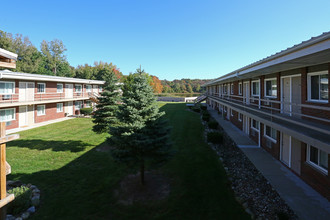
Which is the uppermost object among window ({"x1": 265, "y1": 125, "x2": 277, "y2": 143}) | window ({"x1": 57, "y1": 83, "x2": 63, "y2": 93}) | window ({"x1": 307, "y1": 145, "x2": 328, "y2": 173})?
window ({"x1": 57, "y1": 83, "x2": 63, "y2": 93})

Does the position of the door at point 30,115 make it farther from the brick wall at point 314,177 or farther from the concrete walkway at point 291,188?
the brick wall at point 314,177

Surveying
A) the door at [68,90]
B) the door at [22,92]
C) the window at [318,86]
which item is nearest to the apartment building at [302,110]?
the window at [318,86]

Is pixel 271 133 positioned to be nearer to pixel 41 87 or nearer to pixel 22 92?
pixel 22 92

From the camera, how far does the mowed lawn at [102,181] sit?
7148 millimetres

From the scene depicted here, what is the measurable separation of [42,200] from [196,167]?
7.66 metres

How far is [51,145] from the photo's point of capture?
15922 millimetres

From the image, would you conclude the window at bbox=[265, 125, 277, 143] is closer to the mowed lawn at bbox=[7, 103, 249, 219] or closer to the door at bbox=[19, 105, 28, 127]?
the mowed lawn at bbox=[7, 103, 249, 219]

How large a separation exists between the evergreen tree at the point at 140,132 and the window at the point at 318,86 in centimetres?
688

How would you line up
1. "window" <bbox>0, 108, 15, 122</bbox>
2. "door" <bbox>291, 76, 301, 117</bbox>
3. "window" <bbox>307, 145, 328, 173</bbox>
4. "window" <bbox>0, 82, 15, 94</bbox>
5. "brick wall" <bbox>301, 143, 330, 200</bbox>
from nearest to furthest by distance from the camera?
"brick wall" <bbox>301, 143, 330, 200</bbox> < "window" <bbox>307, 145, 328, 173</bbox> < "door" <bbox>291, 76, 301, 117</bbox> < "window" <bbox>0, 82, 15, 94</bbox> < "window" <bbox>0, 108, 15, 122</bbox>

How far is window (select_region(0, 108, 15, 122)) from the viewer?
20.9 metres

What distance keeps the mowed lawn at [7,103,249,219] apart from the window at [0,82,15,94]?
797cm

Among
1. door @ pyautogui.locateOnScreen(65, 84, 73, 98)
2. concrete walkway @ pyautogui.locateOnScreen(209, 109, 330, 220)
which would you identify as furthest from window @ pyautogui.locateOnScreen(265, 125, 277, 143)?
door @ pyautogui.locateOnScreen(65, 84, 73, 98)

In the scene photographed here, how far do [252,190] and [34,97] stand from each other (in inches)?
1049

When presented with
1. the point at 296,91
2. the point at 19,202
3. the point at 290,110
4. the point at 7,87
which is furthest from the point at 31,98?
→ the point at 296,91
